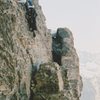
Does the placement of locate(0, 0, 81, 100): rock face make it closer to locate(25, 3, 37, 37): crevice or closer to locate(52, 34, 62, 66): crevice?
locate(25, 3, 37, 37): crevice

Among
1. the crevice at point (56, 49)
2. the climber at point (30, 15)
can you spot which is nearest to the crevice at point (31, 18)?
the climber at point (30, 15)

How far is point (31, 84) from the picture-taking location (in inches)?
865

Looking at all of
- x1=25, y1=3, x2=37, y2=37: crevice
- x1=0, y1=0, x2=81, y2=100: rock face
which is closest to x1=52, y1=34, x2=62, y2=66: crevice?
x1=0, y1=0, x2=81, y2=100: rock face

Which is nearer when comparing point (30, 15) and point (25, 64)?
point (25, 64)

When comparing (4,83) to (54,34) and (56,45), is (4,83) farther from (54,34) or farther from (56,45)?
(54,34)

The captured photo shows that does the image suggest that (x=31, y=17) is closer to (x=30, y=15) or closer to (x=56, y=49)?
(x=30, y=15)

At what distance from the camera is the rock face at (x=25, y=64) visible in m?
18.0

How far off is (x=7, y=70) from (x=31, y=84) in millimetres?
4489

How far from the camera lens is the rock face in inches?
711

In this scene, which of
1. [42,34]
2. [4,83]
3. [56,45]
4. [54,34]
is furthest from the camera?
[54,34]

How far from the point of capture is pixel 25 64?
21.0 meters

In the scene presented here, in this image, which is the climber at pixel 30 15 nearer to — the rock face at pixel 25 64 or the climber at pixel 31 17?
the climber at pixel 31 17

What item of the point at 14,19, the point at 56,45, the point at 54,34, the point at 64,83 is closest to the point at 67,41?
the point at 56,45

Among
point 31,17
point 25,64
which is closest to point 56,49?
point 31,17
